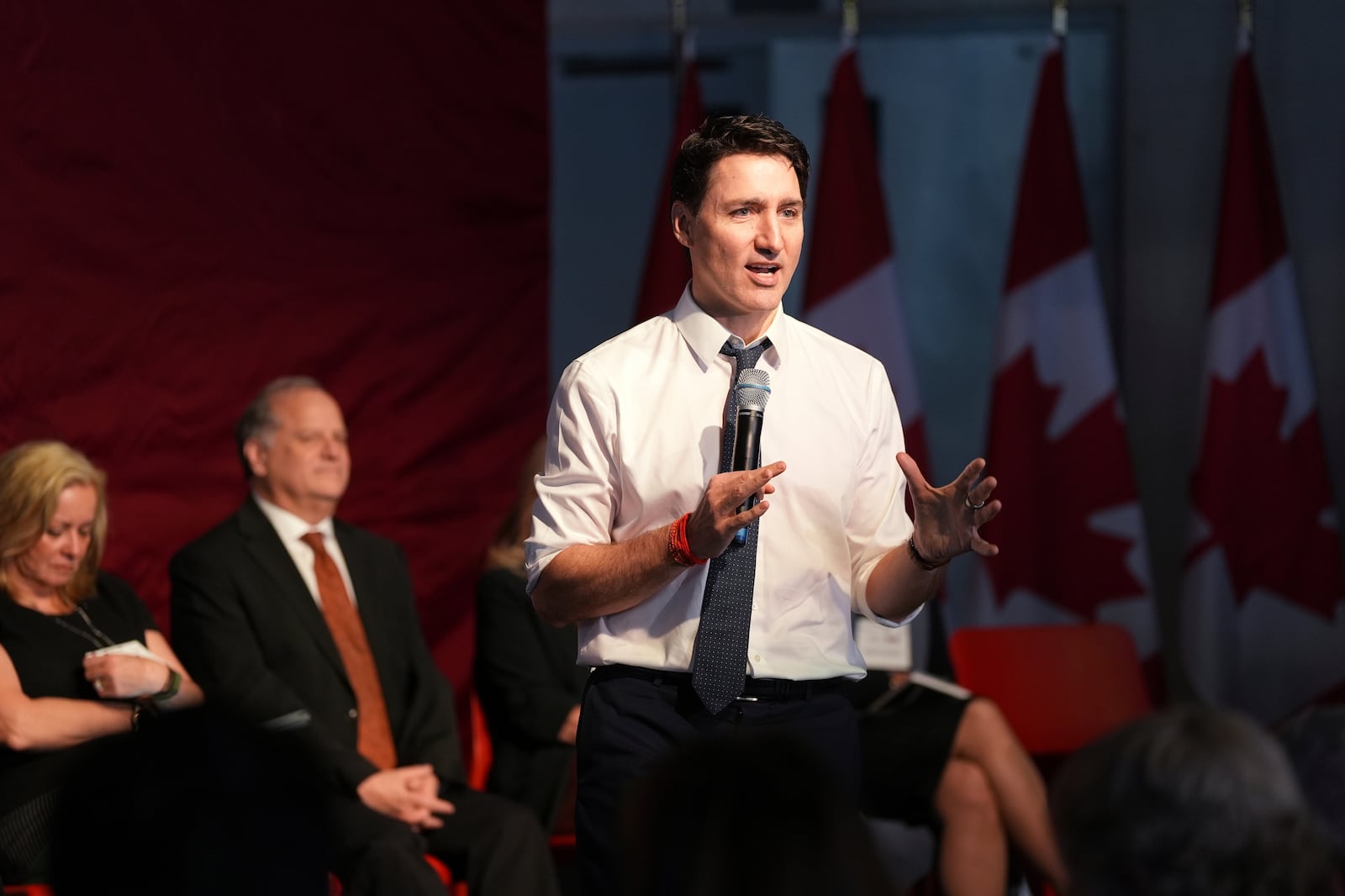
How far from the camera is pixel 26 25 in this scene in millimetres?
3352

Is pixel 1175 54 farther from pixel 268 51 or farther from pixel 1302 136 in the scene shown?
pixel 268 51

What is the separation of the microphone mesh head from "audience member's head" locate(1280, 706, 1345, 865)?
770 millimetres

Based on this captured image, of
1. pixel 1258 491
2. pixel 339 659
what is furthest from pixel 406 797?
pixel 1258 491

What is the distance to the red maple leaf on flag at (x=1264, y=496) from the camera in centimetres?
493

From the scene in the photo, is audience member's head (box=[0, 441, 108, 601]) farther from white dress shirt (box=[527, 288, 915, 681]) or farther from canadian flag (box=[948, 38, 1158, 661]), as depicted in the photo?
canadian flag (box=[948, 38, 1158, 661])

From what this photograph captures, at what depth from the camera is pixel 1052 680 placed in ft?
13.9

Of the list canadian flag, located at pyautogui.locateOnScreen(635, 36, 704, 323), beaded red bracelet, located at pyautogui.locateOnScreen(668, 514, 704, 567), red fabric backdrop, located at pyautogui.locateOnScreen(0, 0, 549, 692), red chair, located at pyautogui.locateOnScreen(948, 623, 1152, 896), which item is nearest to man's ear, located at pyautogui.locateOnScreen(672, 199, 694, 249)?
beaded red bracelet, located at pyautogui.locateOnScreen(668, 514, 704, 567)

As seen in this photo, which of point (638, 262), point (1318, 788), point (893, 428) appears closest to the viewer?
point (1318, 788)

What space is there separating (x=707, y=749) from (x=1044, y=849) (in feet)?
8.61

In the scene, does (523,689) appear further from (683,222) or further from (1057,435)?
(1057,435)

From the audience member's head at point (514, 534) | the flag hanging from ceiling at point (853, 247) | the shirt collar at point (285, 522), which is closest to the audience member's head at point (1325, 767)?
the audience member's head at point (514, 534)

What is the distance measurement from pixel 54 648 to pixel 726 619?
1.78 m

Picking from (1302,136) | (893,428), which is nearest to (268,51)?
(893,428)

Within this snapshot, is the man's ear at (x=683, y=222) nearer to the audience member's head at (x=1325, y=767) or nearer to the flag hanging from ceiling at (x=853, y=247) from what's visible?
the audience member's head at (x=1325, y=767)
